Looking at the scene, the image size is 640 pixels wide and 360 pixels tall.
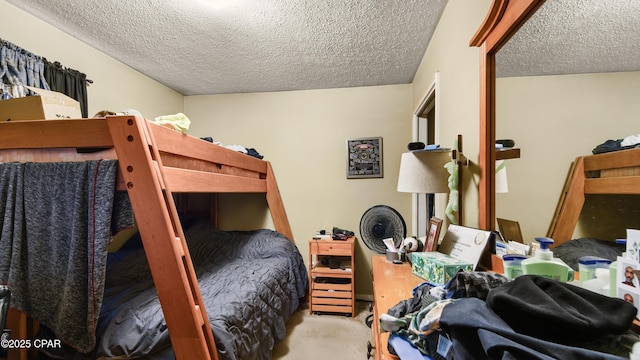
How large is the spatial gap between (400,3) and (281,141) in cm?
197

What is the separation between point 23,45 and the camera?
1.75 metres

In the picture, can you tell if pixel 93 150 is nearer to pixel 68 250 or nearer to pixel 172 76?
pixel 68 250

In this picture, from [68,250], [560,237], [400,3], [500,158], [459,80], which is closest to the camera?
[560,237]

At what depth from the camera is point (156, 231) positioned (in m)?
1.10

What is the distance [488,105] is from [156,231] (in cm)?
144

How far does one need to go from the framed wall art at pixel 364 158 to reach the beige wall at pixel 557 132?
6.63 ft

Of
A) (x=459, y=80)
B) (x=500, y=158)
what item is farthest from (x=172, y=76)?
(x=500, y=158)

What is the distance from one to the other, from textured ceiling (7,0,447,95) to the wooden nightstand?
1.78 meters

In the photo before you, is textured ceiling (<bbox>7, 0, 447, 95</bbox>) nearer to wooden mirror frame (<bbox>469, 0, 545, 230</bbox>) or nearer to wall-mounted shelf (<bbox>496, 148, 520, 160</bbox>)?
wooden mirror frame (<bbox>469, 0, 545, 230</bbox>)

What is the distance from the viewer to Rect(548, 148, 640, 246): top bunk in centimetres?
56

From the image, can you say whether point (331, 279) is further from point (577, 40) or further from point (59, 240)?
point (577, 40)

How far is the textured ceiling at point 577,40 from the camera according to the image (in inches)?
23.0

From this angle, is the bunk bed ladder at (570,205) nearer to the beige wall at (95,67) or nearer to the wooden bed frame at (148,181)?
the wooden bed frame at (148,181)

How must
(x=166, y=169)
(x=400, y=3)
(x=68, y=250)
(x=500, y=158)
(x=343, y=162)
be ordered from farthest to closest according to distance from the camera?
(x=343, y=162) < (x=400, y=3) < (x=166, y=169) < (x=68, y=250) < (x=500, y=158)
